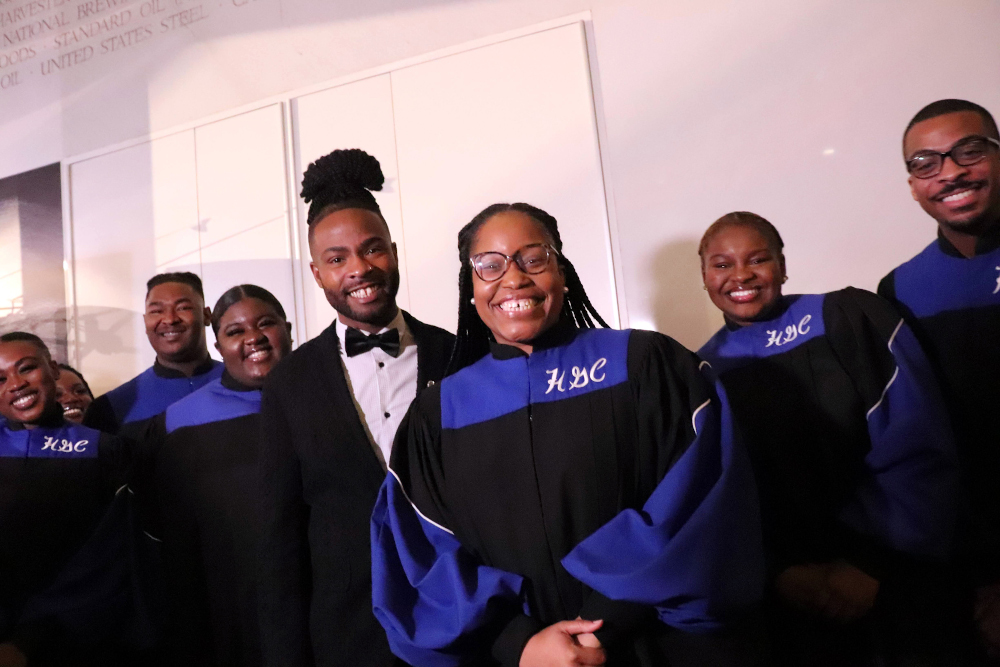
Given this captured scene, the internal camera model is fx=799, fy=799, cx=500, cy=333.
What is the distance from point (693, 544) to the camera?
166cm

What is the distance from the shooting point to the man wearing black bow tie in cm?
226

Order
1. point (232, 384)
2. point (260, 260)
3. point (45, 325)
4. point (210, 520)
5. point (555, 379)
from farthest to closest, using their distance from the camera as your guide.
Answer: point (45, 325), point (260, 260), point (232, 384), point (210, 520), point (555, 379)

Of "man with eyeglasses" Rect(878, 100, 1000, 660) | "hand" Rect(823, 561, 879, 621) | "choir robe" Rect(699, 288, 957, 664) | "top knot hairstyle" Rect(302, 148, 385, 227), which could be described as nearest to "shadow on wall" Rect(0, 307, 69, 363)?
"top knot hairstyle" Rect(302, 148, 385, 227)

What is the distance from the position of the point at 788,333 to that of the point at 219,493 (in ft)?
7.44

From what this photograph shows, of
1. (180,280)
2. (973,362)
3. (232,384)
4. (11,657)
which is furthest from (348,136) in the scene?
(973,362)

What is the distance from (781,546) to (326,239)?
167 cm

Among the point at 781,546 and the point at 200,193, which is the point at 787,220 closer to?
the point at 781,546

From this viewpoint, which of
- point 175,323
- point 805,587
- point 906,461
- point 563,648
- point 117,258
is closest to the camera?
point 563,648

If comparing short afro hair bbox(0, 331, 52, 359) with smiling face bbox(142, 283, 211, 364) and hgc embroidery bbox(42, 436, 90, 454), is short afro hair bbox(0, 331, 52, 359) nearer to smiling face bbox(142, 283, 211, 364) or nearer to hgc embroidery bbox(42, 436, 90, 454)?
hgc embroidery bbox(42, 436, 90, 454)

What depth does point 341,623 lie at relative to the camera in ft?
7.37

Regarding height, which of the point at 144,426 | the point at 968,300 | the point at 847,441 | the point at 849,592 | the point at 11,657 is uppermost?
the point at 968,300

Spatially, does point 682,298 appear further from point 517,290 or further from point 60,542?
point 60,542

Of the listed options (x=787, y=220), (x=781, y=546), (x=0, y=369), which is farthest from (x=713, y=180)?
(x=0, y=369)

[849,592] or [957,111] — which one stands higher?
[957,111]
